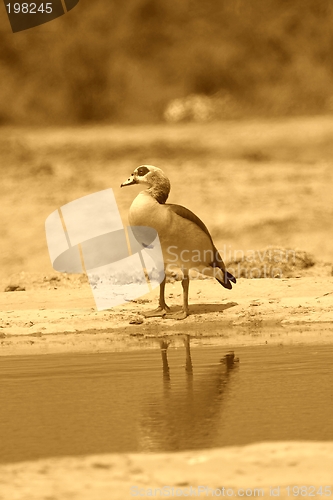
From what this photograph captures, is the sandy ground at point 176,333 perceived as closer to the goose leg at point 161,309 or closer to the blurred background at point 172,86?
the goose leg at point 161,309

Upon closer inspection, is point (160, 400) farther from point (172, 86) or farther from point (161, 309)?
point (172, 86)

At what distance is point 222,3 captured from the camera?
1434cm

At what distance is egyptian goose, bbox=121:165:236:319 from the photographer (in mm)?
8328

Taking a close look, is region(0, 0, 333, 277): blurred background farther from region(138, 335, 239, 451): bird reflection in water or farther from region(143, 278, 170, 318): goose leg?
region(138, 335, 239, 451): bird reflection in water

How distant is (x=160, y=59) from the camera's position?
563 inches

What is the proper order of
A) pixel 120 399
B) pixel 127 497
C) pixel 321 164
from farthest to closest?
pixel 321 164, pixel 120 399, pixel 127 497

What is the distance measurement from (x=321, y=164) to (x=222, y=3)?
2827 millimetres

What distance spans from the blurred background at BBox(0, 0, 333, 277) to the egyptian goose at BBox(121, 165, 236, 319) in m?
5.12

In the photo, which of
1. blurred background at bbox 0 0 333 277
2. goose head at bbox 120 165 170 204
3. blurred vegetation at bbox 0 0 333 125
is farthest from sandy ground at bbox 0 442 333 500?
blurred vegetation at bbox 0 0 333 125

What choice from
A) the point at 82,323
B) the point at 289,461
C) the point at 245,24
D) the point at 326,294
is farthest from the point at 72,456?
the point at 245,24

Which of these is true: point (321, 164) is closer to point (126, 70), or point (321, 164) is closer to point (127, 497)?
point (126, 70)

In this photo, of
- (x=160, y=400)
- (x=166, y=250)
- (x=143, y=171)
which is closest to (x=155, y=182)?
(x=143, y=171)

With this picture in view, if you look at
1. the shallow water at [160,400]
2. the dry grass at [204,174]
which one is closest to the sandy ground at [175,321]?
the shallow water at [160,400]

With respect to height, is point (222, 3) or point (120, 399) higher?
point (222, 3)
